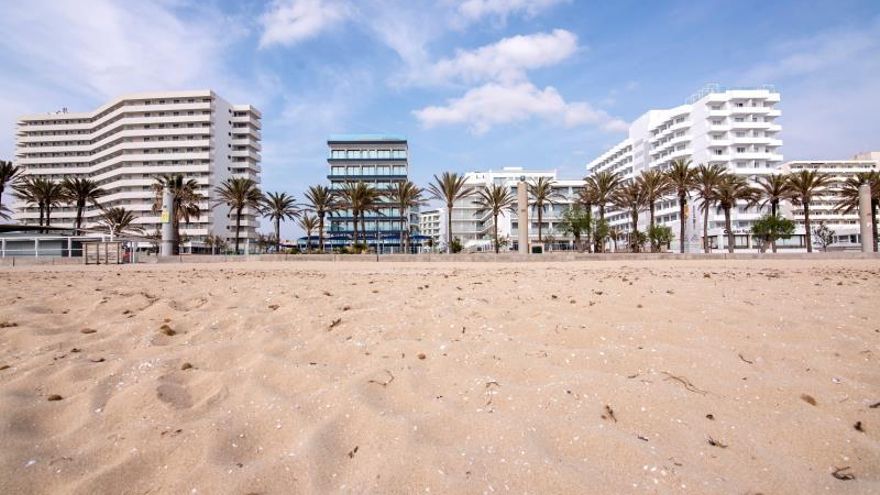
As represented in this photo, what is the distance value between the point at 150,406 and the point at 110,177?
384ft

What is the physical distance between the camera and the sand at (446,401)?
6.64 feet

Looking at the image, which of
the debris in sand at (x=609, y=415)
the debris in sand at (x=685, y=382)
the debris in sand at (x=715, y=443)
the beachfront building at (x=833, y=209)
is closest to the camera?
the debris in sand at (x=715, y=443)

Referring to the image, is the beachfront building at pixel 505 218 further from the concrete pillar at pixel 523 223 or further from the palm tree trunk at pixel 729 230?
the concrete pillar at pixel 523 223

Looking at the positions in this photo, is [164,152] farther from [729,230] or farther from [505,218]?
[729,230]

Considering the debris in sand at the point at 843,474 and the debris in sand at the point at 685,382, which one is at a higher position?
the debris in sand at the point at 685,382

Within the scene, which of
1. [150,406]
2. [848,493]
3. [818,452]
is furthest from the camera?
[150,406]

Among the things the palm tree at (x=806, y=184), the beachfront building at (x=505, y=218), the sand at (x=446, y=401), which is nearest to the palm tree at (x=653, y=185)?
the palm tree at (x=806, y=184)

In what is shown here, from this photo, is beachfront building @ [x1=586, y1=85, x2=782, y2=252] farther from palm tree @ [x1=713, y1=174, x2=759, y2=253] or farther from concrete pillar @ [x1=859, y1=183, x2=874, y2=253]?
concrete pillar @ [x1=859, y1=183, x2=874, y2=253]

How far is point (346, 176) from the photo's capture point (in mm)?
105062

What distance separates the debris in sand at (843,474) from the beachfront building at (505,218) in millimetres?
92985

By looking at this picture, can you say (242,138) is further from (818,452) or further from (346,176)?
(818,452)

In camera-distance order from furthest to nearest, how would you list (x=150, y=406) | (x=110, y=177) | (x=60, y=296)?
(x=110, y=177)
(x=60, y=296)
(x=150, y=406)

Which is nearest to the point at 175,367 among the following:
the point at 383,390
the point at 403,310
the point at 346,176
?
the point at 383,390

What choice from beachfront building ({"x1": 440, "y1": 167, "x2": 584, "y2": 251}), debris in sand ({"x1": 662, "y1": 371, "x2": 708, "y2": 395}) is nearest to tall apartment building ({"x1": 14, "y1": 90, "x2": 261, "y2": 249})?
beachfront building ({"x1": 440, "y1": 167, "x2": 584, "y2": 251})
